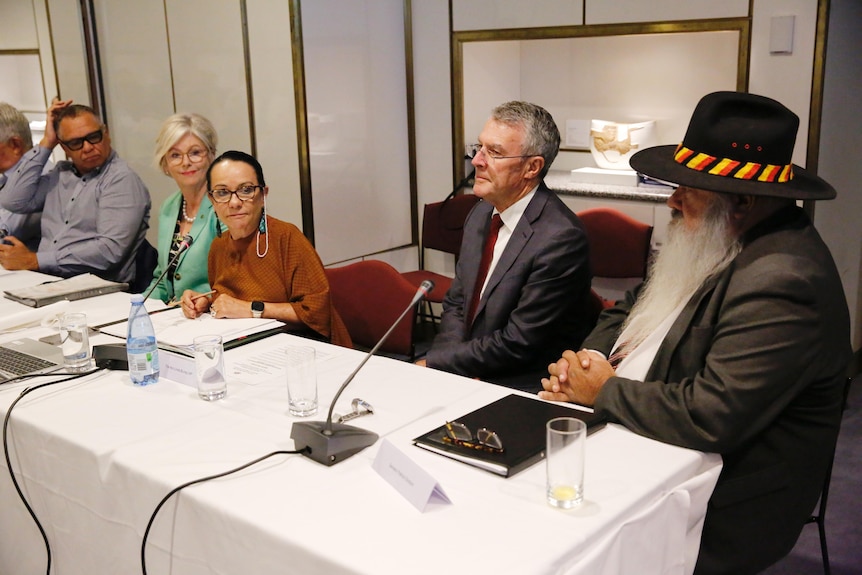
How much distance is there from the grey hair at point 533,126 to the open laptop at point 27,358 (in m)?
1.51

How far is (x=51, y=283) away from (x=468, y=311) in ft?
5.33

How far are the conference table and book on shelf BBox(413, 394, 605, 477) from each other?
2cm

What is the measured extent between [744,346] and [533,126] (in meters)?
1.21

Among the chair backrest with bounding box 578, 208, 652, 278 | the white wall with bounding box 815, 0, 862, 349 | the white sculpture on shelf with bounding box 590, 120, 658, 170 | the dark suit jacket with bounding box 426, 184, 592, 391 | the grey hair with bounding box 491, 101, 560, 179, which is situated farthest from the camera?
the white sculpture on shelf with bounding box 590, 120, 658, 170

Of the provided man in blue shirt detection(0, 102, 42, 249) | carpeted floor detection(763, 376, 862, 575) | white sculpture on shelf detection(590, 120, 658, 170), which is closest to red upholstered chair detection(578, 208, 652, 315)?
white sculpture on shelf detection(590, 120, 658, 170)

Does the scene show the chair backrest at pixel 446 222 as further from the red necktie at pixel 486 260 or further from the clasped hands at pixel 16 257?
the clasped hands at pixel 16 257

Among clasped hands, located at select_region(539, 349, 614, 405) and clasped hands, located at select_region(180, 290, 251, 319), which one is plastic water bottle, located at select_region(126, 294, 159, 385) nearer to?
clasped hands, located at select_region(180, 290, 251, 319)

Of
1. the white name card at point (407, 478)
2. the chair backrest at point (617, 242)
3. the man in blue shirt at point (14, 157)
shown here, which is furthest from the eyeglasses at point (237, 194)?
the man in blue shirt at point (14, 157)

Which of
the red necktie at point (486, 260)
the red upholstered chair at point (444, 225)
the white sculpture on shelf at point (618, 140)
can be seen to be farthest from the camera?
the red upholstered chair at point (444, 225)

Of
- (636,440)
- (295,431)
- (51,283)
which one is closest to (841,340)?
(636,440)

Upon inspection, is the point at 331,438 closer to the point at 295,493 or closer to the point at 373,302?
the point at 295,493

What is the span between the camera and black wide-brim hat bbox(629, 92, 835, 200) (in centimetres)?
187

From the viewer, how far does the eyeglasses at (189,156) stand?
3.36 m

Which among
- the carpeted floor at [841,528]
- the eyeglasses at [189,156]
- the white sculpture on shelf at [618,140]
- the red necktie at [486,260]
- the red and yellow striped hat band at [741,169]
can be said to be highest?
the red and yellow striped hat band at [741,169]
